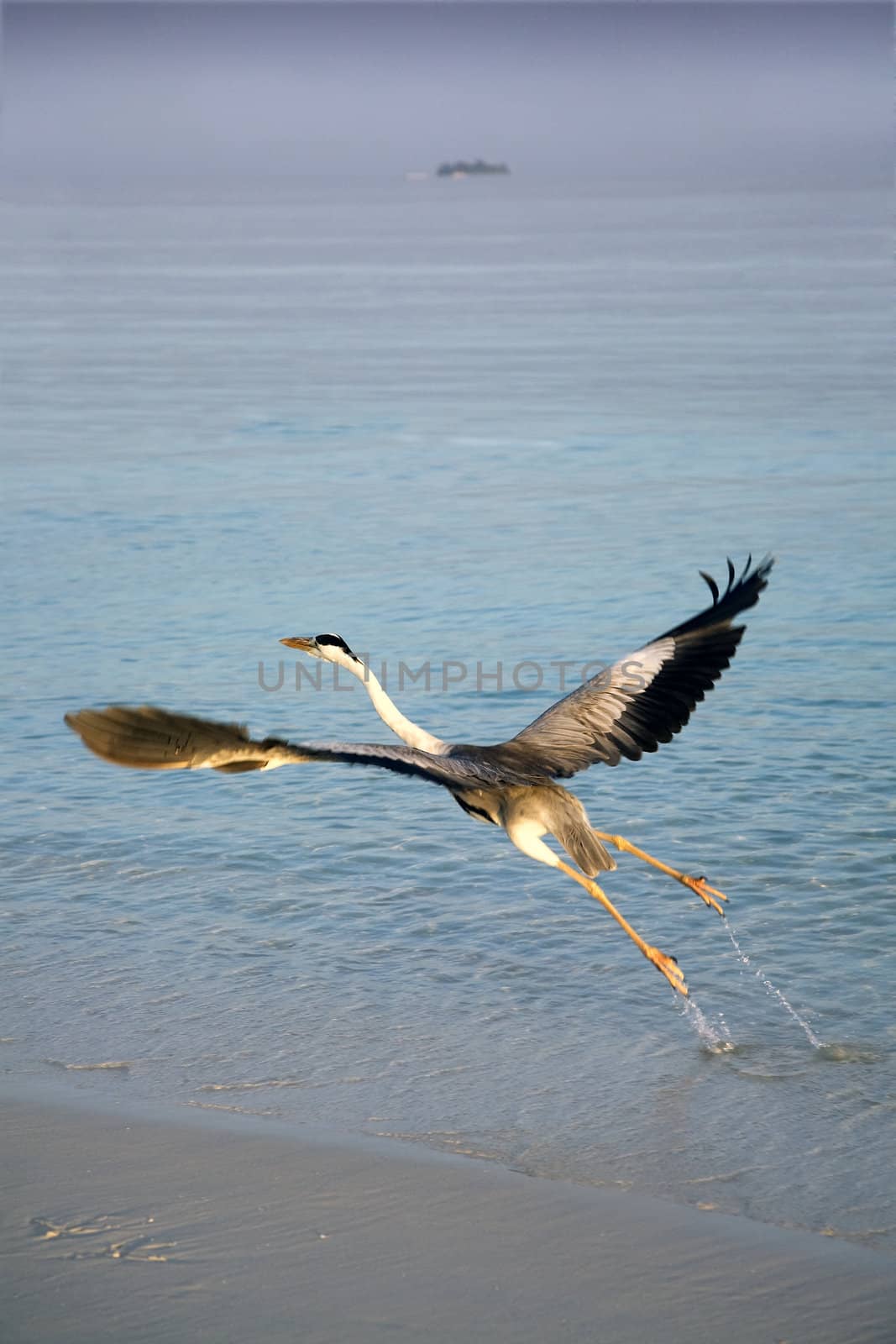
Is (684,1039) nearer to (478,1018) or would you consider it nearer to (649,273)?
(478,1018)


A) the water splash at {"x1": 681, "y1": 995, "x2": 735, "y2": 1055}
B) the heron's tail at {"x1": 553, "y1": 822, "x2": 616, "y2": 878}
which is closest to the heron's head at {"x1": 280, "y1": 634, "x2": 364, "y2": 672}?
the heron's tail at {"x1": 553, "y1": 822, "x2": 616, "y2": 878}

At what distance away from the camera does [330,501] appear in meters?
23.7

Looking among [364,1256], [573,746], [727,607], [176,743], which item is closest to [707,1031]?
[573,746]

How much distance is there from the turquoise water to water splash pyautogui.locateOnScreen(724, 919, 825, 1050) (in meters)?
0.04

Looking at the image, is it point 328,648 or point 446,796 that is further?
point 446,796

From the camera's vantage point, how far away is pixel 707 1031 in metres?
8.96

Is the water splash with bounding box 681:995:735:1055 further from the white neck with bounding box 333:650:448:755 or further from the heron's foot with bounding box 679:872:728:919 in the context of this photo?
the white neck with bounding box 333:650:448:755

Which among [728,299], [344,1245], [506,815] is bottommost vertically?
[344,1245]

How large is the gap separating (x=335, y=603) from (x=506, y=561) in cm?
261

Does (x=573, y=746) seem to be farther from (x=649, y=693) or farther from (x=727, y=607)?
(x=727, y=607)

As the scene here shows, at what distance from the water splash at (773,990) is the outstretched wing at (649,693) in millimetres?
1380

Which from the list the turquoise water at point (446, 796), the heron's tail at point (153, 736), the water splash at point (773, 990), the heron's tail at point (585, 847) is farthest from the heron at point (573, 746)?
the turquoise water at point (446, 796)

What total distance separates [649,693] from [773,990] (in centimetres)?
164

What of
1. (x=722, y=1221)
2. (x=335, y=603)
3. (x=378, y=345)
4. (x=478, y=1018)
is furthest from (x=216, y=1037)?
(x=378, y=345)
